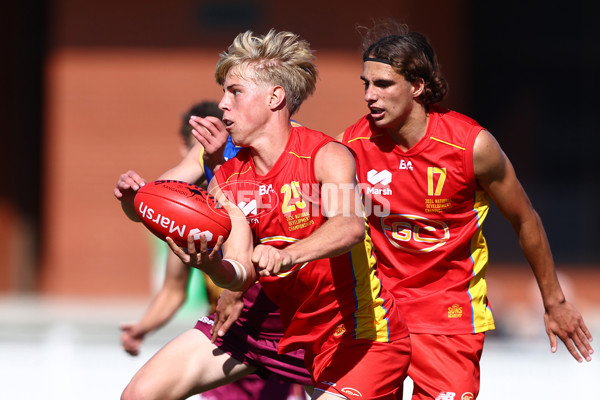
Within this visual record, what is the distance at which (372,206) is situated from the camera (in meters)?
4.09

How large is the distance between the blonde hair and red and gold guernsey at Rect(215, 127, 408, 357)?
19 centimetres

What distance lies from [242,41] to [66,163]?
31.1 feet

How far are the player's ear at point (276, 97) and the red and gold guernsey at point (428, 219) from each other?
67cm

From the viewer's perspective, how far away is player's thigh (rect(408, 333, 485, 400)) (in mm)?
4008

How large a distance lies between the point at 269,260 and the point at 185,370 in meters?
1.16

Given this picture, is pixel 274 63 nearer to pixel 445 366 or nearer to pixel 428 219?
pixel 428 219

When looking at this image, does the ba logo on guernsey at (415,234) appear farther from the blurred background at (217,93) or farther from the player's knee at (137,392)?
the blurred background at (217,93)

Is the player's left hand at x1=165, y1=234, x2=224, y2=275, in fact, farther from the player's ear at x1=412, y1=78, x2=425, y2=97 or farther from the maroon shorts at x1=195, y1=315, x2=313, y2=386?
the player's ear at x1=412, y1=78, x2=425, y2=97

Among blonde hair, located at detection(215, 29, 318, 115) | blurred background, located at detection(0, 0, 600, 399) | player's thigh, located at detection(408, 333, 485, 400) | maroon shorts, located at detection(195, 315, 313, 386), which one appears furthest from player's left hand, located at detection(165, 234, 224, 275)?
blurred background, located at detection(0, 0, 600, 399)

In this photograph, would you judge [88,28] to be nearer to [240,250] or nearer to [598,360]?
[598,360]

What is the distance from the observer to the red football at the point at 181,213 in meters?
3.30

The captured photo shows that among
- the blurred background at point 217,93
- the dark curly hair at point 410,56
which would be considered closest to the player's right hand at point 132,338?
the dark curly hair at point 410,56

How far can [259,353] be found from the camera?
403cm

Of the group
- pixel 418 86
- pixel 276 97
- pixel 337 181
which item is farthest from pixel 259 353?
pixel 418 86
